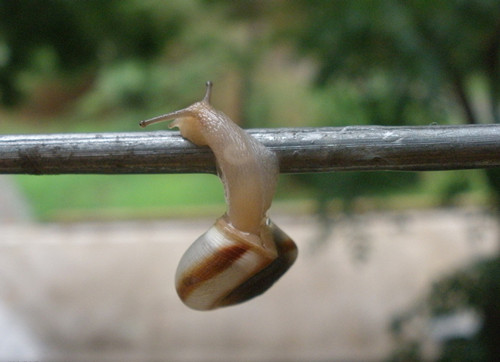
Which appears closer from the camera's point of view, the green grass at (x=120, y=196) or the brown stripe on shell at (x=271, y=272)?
the brown stripe on shell at (x=271, y=272)

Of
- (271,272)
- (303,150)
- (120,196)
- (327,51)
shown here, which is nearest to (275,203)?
(120,196)

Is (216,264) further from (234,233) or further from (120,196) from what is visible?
(120,196)

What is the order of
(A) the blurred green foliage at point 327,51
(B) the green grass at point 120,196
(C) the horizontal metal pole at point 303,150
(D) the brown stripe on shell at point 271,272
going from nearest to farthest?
(C) the horizontal metal pole at point 303,150 < (D) the brown stripe on shell at point 271,272 < (A) the blurred green foliage at point 327,51 < (B) the green grass at point 120,196

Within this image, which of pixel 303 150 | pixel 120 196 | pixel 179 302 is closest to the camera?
pixel 303 150

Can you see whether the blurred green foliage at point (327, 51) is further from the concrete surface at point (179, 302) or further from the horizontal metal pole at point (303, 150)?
the horizontal metal pole at point (303, 150)

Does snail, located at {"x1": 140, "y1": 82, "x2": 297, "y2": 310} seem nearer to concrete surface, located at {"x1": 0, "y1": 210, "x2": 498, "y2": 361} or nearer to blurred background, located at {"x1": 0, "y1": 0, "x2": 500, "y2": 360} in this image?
blurred background, located at {"x1": 0, "y1": 0, "x2": 500, "y2": 360}

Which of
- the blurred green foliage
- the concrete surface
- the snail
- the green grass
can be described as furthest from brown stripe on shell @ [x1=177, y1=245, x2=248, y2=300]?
the green grass

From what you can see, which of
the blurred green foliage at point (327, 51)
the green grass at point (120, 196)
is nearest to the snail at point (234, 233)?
the blurred green foliage at point (327, 51)
